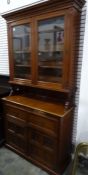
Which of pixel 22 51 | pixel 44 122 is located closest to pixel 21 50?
pixel 22 51

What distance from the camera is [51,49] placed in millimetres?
1957

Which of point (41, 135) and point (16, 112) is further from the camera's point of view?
point (16, 112)

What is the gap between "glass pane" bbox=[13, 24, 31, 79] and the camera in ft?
6.94

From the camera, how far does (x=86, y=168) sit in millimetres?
2057

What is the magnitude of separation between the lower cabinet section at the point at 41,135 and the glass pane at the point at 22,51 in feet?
1.63

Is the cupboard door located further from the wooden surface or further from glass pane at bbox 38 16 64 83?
the wooden surface

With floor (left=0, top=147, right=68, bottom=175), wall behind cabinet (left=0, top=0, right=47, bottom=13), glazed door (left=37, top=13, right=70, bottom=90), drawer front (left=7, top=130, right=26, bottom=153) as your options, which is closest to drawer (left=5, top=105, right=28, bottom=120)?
drawer front (left=7, top=130, right=26, bottom=153)

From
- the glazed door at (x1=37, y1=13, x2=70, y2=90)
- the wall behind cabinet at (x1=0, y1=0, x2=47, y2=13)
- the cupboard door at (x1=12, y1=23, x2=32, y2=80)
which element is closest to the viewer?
the glazed door at (x1=37, y1=13, x2=70, y2=90)

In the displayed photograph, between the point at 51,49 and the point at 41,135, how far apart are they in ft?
3.65

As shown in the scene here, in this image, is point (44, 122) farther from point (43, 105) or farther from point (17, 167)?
point (17, 167)

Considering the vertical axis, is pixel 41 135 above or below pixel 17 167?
above

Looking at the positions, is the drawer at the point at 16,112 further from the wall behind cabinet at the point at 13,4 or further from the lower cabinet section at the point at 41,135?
the wall behind cabinet at the point at 13,4

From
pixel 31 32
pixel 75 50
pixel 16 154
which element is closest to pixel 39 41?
pixel 31 32

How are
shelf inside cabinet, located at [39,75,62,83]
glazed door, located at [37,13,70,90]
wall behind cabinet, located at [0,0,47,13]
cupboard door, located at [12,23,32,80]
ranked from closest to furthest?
glazed door, located at [37,13,70,90] → shelf inside cabinet, located at [39,75,62,83] → cupboard door, located at [12,23,32,80] → wall behind cabinet, located at [0,0,47,13]
